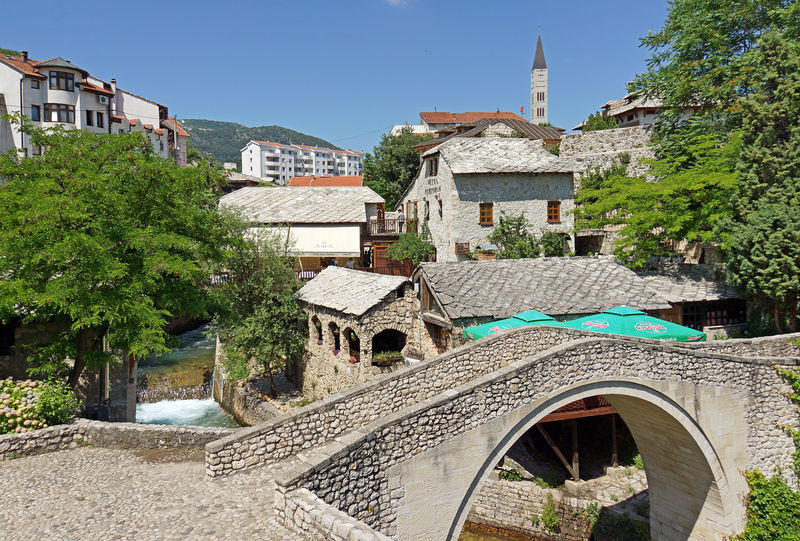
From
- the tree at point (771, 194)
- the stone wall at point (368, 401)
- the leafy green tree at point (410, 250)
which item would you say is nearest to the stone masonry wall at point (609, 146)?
the leafy green tree at point (410, 250)

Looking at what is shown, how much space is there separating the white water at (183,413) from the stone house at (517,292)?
10.4 m

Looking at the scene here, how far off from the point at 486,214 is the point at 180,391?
17.0 m

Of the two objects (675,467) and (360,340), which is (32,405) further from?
(675,467)

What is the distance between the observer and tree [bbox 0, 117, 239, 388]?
12078 millimetres

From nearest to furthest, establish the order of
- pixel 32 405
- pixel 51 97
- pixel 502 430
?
pixel 502 430 < pixel 32 405 < pixel 51 97

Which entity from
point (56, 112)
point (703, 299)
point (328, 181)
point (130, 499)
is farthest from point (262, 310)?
point (328, 181)

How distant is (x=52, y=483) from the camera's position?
964 centimetres

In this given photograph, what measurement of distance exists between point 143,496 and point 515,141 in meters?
25.8

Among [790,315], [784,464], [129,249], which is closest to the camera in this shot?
[129,249]

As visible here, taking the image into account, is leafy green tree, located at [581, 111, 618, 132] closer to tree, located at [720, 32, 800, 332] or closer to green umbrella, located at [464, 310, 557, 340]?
tree, located at [720, 32, 800, 332]

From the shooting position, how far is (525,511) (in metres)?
16.8

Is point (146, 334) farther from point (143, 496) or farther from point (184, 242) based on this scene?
point (143, 496)

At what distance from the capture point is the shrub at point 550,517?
16.2 m

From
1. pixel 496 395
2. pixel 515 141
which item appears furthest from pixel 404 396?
pixel 515 141
